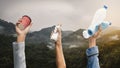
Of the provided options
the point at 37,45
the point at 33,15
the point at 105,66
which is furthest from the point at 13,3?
the point at 105,66

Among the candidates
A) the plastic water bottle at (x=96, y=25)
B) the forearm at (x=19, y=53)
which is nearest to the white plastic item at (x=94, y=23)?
the plastic water bottle at (x=96, y=25)

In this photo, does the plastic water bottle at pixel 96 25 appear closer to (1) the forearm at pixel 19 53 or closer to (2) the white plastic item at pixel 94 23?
(2) the white plastic item at pixel 94 23

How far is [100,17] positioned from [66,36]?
4.66ft

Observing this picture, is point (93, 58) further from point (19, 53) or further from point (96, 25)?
point (19, 53)

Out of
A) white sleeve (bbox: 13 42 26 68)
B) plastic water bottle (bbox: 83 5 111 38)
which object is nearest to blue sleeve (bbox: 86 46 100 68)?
plastic water bottle (bbox: 83 5 111 38)

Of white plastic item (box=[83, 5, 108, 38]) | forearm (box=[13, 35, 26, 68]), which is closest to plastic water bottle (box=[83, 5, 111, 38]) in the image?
white plastic item (box=[83, 5, 108, 38])

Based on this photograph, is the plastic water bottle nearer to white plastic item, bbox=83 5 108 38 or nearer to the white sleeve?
white plastic item, bbox=83 5 108 38

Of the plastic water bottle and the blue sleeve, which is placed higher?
the plastic water bottle

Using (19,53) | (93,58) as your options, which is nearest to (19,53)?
(19,53)

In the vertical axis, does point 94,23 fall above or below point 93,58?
above

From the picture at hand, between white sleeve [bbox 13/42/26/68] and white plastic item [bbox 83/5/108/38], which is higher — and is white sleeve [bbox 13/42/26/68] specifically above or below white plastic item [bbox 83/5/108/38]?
below

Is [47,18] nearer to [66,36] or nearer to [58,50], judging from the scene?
[66,36]

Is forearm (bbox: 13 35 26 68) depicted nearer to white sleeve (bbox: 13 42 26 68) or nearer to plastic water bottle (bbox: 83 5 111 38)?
white sleeve (bbox: 13 42 26 68)

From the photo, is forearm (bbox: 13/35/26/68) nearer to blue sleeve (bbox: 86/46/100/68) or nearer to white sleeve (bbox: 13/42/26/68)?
white sleeve (bbox: 13/42/26/68)
